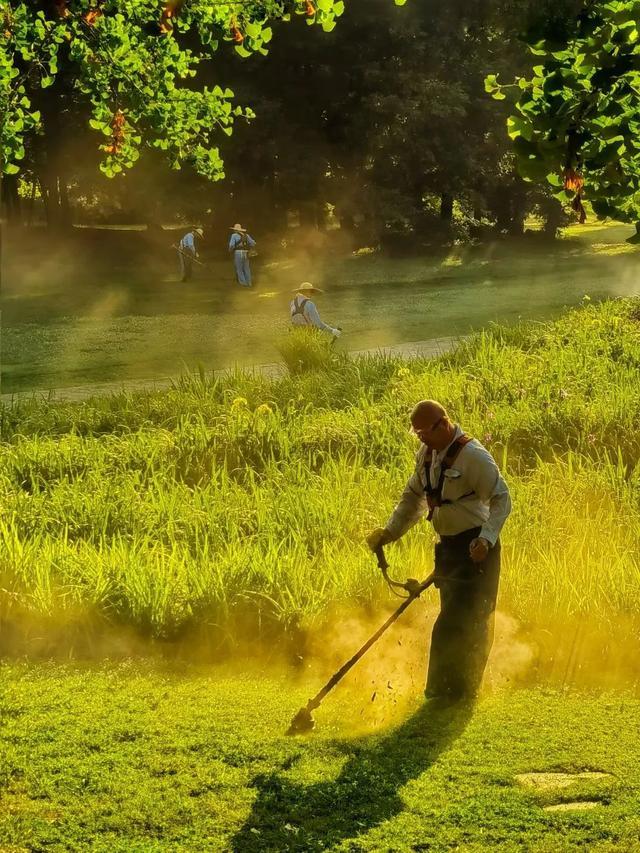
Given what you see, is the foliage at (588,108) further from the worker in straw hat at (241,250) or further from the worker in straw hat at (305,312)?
the worker in straw hat at (241,250)

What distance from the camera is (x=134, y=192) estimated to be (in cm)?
3891

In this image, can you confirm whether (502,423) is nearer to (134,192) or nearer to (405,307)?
(405,307)

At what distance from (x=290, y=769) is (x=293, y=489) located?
4376mm

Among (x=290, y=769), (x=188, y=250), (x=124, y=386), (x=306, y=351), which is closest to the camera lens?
(x=290, y=769)

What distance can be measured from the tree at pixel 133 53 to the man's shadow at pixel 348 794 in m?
4.72

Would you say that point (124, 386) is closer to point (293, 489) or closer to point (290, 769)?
point (293, 489)

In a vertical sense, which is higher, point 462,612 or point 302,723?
point 462,612

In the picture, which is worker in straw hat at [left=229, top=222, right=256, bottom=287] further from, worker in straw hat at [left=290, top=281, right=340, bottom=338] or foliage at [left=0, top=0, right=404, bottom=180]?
foliage at [left=0, top=0, right=404, bottom=180]

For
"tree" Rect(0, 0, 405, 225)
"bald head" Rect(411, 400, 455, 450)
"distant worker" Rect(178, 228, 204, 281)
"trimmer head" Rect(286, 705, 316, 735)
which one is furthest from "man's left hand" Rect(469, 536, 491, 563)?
"distant worker" Rect(178, 228, 204, 281)

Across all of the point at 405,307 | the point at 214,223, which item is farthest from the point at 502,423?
the point at 214,223

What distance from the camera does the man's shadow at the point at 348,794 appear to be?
18.9ft

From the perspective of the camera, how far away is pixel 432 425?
6.72 meters

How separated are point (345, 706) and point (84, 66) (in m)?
5.45

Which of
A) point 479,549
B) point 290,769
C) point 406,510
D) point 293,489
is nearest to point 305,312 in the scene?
point 293,489
